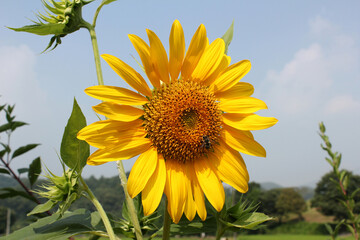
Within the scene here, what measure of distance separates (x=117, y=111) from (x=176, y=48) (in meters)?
0.46

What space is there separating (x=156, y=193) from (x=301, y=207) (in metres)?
83.7

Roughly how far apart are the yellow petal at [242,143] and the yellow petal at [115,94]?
1.69 feet

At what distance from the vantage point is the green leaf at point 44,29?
1.62 meters

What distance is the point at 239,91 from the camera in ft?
6.00

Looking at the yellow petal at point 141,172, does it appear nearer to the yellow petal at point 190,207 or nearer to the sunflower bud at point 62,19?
the yellow petal at point 190,207

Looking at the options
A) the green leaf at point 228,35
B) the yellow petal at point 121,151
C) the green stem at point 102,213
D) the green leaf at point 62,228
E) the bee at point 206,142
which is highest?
the green leaf at point 228,35

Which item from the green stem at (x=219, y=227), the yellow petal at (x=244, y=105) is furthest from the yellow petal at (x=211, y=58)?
the green stem at (x=219, y=227)

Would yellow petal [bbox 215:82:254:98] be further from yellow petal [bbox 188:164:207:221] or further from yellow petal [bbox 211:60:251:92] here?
yellow petal [bbox 188:164:207:221]

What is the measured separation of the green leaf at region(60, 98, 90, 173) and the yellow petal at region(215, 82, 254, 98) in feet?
2.65

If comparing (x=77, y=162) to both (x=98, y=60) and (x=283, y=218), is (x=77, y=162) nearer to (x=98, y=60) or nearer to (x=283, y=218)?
(x=98, y=60)

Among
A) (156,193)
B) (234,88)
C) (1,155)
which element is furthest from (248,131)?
(1,155)

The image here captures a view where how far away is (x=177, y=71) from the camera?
5.79 ft

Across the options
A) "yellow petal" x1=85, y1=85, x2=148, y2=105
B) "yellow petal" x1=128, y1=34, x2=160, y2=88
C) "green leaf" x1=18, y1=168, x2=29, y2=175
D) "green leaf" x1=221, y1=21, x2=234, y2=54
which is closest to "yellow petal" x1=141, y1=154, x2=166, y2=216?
"yellow petal" x1=85, y1=85, x2=148, y2=105

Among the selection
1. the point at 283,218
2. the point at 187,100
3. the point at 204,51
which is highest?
the point at 204,51
